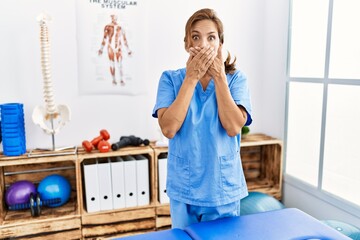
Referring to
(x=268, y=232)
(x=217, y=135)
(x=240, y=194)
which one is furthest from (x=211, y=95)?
(x=268, y=232)

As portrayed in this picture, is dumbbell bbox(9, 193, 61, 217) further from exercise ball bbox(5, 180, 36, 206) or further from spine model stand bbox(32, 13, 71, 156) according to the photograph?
spine model stand bbox(32, 13, 71, 156)

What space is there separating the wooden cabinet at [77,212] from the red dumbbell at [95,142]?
0.15 ft

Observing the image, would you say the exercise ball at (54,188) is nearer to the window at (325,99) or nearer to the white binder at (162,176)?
the white binder at (162,176)

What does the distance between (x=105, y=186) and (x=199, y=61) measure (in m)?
1.35

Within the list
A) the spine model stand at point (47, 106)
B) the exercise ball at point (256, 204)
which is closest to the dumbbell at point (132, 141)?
the spine model stand at point (47, 106)

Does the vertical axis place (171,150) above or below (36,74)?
below

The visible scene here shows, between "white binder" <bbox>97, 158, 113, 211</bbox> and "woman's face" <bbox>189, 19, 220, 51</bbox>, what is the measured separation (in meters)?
1.25

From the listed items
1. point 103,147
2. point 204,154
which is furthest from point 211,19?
point 103,147

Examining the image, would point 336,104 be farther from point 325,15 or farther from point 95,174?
point 95,174

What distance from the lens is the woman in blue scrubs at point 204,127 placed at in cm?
128

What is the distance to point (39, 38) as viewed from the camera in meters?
2.28

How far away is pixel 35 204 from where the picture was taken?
2203 millimetres

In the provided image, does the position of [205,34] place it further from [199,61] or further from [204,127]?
[204,127]

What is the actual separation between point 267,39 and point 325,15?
622mm
